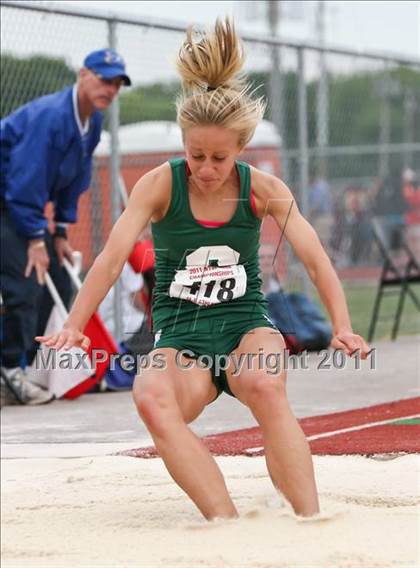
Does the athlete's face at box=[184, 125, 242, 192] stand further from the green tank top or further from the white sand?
the white sand

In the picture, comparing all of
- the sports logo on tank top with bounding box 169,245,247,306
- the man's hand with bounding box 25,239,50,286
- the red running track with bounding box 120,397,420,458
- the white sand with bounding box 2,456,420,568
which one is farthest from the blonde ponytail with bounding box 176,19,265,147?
the man's hand with bounding box 25,239,50,286

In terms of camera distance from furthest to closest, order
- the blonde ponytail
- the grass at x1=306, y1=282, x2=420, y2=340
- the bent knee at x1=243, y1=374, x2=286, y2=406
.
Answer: the grass at x1=306, y1=282, x2=420, y2=340, the blonde ponytail, the bent knee at x1=243, y1=374, x2=286, y2=406

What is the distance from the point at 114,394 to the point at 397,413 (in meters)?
2.58

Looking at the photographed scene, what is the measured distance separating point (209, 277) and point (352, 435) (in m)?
2.19

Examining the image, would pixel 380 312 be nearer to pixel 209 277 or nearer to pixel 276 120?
pixel 276 120

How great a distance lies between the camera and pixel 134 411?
8984 millimetres

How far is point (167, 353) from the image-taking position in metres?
5.39

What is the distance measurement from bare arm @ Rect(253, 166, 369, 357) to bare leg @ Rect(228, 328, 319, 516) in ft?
1.12

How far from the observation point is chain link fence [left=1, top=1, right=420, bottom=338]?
10602mm

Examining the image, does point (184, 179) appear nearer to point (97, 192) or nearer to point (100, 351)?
point (100, 351)

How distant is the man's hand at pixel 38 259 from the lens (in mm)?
9211

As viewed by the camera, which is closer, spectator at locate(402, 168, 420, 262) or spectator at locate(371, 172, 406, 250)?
A: spectator at locate(371, 172, 406, 250)

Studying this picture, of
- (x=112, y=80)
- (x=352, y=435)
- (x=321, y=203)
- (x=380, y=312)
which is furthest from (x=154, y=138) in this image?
(x=352, y=435)

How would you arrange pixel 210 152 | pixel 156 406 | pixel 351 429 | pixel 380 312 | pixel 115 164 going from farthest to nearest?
pixel 380 312 < pixel 115 164 < pixel 351 429 < pixel 210 152 < pixel 156 406
